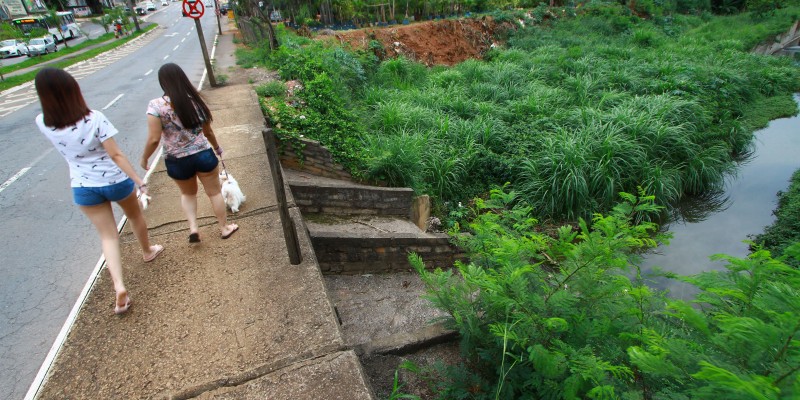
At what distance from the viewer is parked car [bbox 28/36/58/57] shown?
2127 cm

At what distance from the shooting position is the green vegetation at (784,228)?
562 centimetres

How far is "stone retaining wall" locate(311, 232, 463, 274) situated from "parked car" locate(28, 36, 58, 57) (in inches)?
1051

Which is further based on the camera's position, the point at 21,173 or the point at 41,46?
the point at 41,46

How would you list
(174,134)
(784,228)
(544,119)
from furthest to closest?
(544,119) < (784,228) < (174,134)

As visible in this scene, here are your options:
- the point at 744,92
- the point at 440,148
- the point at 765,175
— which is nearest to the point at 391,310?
the point at 440,148

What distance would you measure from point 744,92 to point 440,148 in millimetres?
10688

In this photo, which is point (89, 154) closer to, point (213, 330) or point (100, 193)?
point (100, 193)

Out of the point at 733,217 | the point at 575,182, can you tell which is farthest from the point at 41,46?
the point at 733,217

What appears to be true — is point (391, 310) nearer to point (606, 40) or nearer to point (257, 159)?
point (257, 159)

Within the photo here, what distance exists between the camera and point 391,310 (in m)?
4.00

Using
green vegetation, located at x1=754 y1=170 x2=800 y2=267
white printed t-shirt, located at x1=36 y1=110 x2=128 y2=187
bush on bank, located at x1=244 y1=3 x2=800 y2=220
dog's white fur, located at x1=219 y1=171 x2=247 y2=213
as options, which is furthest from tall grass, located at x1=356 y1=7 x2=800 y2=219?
white printed t-shirt, located at x1=36 y1=110 x2=128 y2=187

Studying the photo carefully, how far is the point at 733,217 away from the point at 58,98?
9.53 meters

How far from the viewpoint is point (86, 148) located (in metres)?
2.60

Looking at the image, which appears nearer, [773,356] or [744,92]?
[773,356]
